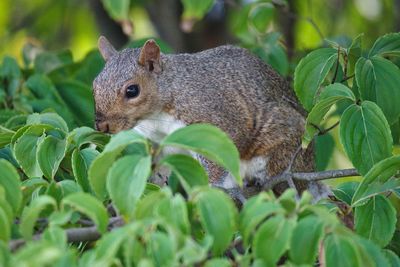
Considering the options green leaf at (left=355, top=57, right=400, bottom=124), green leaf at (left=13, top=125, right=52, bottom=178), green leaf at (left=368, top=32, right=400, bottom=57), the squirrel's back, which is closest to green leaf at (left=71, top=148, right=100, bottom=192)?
green leaf at (left=13, top=125, right=52, bottom=178)

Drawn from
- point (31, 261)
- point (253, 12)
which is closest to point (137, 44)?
point (253, 12)

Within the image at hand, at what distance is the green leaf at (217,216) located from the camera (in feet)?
6.40

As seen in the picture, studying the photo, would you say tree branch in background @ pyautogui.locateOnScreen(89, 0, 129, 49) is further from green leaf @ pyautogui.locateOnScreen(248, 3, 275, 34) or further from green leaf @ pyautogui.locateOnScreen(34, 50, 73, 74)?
green leaf @ pyautogui.locateOnScreen(248, 3, 275, 34)

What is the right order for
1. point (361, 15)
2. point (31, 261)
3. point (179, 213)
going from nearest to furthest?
point (31, 261) < point (179, 213) < point (361, 15)

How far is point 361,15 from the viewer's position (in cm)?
573

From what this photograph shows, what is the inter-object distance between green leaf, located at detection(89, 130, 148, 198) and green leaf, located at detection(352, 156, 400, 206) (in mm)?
605

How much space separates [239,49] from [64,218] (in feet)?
6.46

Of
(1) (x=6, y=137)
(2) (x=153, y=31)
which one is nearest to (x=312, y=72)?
(1) (x=6, y=137)

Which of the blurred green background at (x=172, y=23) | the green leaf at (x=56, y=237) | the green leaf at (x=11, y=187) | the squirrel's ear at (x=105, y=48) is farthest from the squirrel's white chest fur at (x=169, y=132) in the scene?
the blurred green background at (x=172, y=23)

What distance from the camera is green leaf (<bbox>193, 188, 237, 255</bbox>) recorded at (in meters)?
1.95

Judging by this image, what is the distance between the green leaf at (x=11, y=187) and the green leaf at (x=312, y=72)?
108 cm

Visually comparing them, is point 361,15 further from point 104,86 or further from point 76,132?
point 76,132

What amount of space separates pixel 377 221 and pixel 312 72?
0.62 metres

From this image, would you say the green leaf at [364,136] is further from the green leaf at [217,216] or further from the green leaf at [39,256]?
the green leaf at [39,256]
